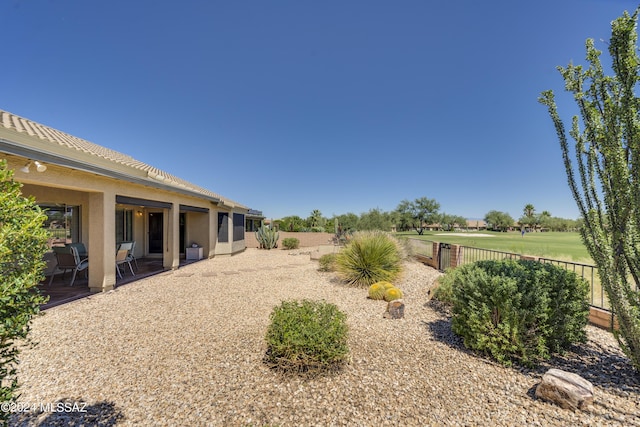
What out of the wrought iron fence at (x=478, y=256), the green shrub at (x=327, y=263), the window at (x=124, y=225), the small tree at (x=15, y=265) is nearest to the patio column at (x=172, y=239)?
the window at (x=124, y=225)

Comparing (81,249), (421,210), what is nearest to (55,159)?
(81,249)

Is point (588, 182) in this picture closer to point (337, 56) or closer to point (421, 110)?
point (337, 56)

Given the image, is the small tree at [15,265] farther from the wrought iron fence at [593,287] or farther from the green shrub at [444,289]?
the green shrub at [444,289]

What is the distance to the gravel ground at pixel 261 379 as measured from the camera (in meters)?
2.48

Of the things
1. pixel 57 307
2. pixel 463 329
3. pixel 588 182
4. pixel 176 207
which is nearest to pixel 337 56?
pixel 176 207

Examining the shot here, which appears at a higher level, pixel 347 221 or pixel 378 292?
pixel 347 221

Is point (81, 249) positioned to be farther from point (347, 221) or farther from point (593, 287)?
point (347, 221)

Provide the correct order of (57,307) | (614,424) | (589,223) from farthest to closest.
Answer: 1. (57,307)
2. (589,223)
3. (614,424)

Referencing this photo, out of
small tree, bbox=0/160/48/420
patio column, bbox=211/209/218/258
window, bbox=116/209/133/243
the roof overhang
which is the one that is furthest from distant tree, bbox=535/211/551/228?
small tree, bbox=0/160/48/420

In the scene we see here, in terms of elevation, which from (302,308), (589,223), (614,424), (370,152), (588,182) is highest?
(370,152)

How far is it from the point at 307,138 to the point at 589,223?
21.1m

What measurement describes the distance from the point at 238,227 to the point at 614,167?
1653cm

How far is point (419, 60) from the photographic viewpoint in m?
12.1

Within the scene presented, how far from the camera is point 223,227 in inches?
581
